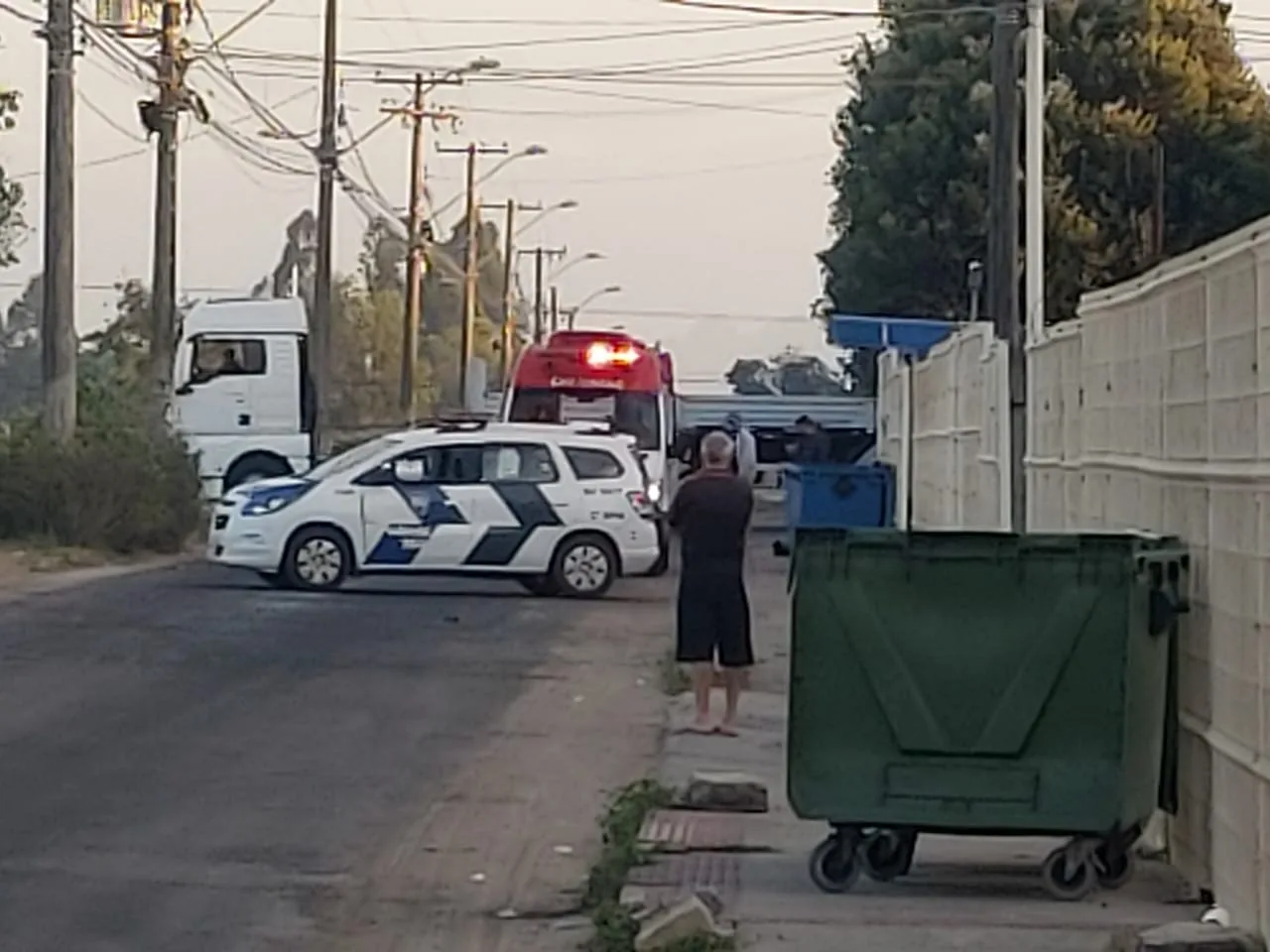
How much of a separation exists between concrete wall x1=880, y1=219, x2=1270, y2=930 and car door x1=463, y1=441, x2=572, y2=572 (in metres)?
13.9

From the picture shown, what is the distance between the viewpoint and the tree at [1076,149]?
44625 millimetres

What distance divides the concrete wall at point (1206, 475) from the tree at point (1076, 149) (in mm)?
29625

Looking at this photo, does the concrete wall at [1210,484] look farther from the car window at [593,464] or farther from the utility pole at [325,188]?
the utility pole at [325,188]

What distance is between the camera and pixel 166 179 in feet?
137

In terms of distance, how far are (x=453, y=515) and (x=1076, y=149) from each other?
777 inches

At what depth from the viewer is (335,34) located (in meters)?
50.2

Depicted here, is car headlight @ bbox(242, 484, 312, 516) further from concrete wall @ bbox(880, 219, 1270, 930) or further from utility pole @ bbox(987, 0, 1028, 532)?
concrete wall @ bbox(880, 219, 1270, 930)

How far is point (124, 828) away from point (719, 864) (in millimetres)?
2707

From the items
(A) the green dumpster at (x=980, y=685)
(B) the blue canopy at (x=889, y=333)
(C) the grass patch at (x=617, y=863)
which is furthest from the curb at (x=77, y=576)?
(A) the green dumpster at (x=980, y=685)

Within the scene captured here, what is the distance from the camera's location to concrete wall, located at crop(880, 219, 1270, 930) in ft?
30.6

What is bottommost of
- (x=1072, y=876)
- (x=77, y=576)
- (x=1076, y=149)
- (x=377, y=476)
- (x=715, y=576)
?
(x=1072, y=876)

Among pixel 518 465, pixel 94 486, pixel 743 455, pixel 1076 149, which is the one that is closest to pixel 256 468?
pixel 94 486

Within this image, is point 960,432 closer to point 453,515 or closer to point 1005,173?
point 1005,173

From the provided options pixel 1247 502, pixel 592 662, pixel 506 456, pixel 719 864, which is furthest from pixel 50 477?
pixel 1247 502
